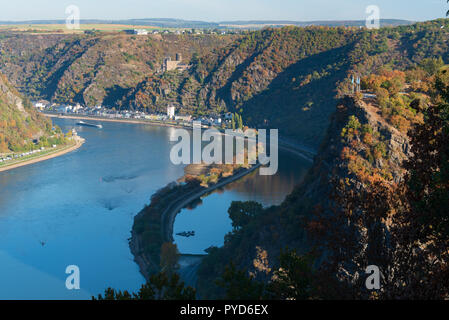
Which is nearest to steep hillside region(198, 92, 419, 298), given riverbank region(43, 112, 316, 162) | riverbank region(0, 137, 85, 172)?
riverbank region(43, 112, 316, 162)

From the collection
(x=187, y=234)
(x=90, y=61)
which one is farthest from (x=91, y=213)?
(x=90, y=61)

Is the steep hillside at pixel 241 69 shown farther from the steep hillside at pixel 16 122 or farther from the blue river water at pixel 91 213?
the steep hillside at pixel 16 122

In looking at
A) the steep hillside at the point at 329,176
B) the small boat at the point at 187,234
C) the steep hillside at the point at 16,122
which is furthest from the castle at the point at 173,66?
the steep hillside at the point at 329,176

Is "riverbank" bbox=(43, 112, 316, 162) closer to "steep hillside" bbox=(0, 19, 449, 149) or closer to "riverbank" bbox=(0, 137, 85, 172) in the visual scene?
"steep hillside" bbox=(0, 19, 449, 149)

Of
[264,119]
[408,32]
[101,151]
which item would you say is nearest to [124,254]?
[101,151]

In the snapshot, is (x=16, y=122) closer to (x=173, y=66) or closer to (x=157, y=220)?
(x=157, y=220)

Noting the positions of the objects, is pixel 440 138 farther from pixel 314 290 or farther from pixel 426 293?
pixel 314 290
